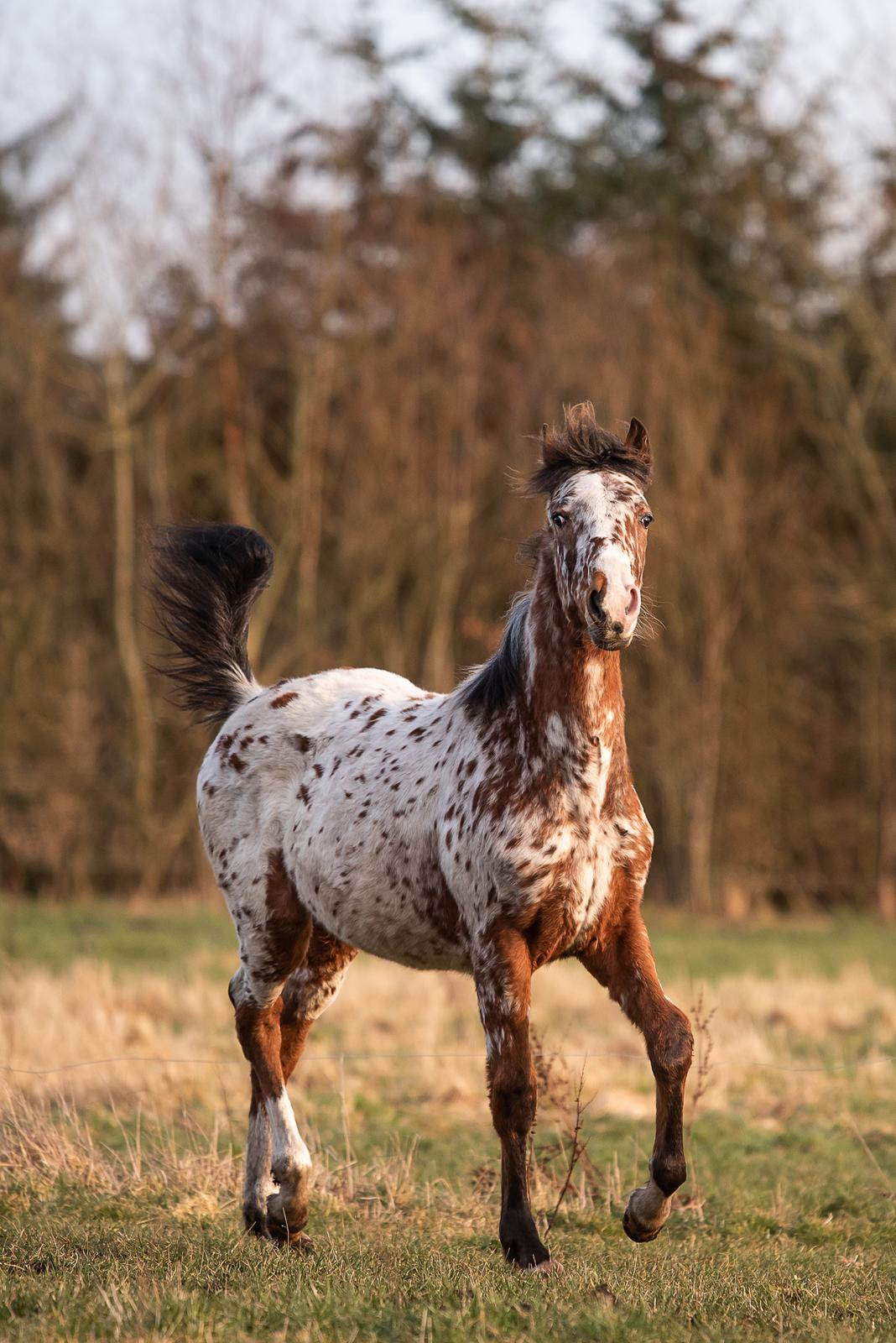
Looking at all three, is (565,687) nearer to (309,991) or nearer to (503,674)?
(503,674)

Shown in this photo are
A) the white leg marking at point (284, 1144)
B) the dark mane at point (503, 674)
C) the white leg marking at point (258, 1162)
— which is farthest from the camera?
the white leg marking at point (258, 1162)

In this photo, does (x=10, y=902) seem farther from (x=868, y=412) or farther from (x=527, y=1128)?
(x=527, y=1128)

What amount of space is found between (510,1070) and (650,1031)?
48cm

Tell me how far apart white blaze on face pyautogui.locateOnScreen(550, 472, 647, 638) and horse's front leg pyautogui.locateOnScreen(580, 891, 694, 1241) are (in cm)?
100

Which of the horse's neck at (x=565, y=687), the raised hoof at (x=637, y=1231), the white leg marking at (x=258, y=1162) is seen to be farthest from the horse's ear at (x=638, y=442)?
the white leg marking at (x=258, y=1162)

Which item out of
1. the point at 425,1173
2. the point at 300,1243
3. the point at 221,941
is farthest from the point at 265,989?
the point at 221,941

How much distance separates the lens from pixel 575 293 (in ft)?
78.0

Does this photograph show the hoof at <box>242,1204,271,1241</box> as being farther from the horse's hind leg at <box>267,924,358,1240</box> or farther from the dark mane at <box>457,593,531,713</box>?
the dark mane at <box>457,593,531,713</box>

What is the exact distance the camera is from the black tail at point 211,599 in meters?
7.18

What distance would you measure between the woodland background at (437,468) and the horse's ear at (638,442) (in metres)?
16.2

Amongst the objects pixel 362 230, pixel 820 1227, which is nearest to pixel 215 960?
pixel 820 1227

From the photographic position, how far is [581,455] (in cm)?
528

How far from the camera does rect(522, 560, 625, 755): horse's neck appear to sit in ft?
17.0

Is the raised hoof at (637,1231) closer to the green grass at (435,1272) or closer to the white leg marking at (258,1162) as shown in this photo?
the green grass at (435,1272)
